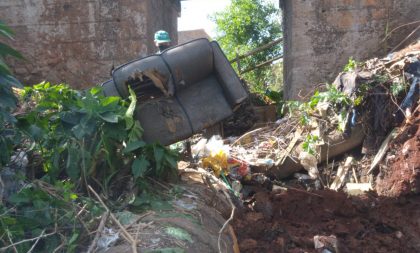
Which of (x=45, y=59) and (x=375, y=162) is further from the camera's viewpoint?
(x=45, y=59)

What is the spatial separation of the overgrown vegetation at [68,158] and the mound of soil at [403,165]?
172 centimetres

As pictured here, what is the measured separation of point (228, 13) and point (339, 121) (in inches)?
273

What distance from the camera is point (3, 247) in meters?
2.22

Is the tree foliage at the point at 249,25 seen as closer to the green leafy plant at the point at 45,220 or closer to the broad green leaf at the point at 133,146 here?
the broad green leaf at the point at 133,146

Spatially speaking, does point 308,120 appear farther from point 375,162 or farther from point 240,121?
point 240,121

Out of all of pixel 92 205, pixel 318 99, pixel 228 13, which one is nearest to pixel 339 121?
pixel 318 99

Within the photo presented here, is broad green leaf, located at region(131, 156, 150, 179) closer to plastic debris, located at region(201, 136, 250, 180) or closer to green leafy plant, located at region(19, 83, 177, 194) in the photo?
green leafy plant, located at region(19, 83, 177, 194)

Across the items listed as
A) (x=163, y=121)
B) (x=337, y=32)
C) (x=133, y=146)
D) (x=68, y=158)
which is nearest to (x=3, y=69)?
(x=68, y=158)

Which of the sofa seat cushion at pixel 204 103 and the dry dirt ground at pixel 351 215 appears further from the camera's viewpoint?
the sofa seat cushion at pixel 204 103

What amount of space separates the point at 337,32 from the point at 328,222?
2940 mm

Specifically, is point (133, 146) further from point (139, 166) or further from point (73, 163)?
point (73, 163)

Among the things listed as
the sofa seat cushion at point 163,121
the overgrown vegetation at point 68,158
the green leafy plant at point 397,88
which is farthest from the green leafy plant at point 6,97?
the green leafy plant at point 397,88

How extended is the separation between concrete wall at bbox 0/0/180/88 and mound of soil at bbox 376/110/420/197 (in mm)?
3119

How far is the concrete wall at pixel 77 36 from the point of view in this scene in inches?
252
